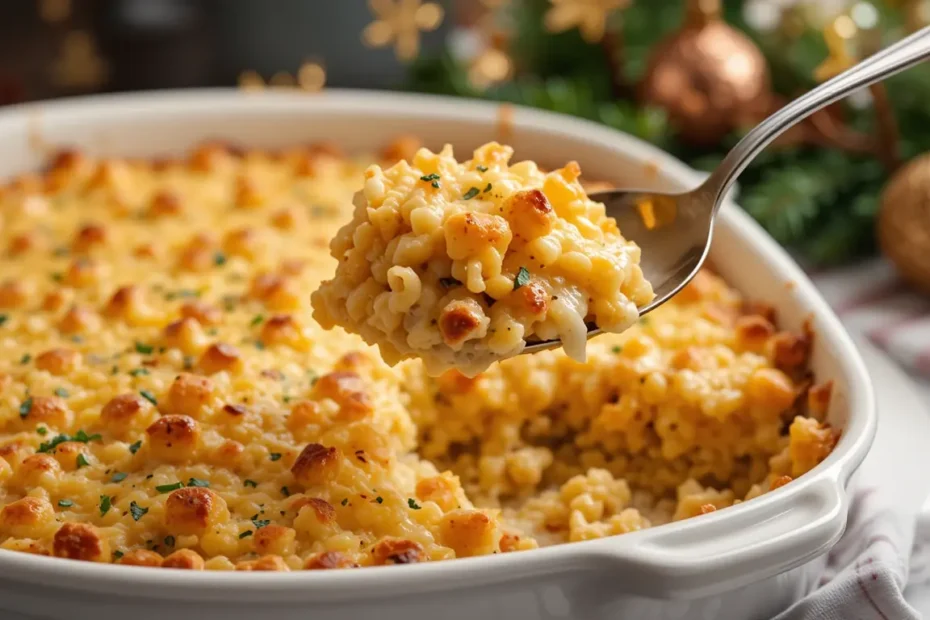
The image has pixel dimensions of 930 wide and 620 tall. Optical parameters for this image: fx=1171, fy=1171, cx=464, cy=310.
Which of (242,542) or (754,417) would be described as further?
(754,417)

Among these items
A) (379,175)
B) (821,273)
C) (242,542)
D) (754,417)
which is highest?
(379,175)

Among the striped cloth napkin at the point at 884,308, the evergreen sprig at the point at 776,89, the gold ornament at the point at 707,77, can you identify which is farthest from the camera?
the gold ornament at the point at 707,77

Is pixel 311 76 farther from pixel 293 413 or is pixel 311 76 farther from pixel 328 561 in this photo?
pixel 328 561

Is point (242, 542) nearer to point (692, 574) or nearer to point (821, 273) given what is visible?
point (692, 574)

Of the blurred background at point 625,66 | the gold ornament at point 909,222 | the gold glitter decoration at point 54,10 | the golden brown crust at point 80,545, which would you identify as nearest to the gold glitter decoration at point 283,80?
the blurred background at point 625,66

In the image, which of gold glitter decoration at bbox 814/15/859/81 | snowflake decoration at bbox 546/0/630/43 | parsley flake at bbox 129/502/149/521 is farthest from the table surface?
snowflake decoration at bbox 546/0/630/43

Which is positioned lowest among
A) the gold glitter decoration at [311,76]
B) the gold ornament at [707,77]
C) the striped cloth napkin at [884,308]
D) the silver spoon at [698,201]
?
the striped cloth napkin at [884,308]

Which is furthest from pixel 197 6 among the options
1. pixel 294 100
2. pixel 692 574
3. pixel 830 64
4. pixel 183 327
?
pixel 692 574

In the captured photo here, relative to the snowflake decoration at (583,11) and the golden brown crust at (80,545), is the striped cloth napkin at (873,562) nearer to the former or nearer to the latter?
the golden brown crust at (80,545)
